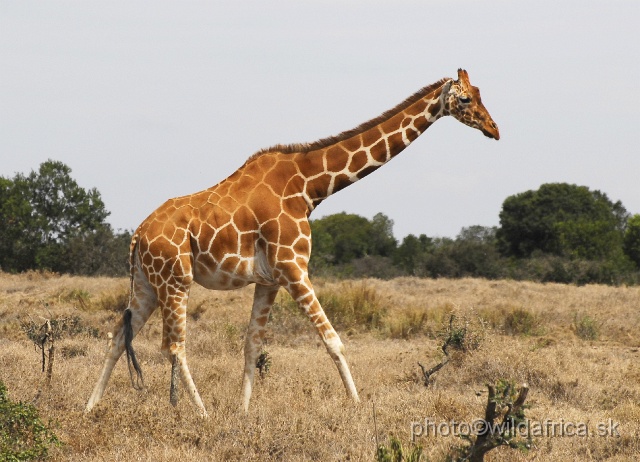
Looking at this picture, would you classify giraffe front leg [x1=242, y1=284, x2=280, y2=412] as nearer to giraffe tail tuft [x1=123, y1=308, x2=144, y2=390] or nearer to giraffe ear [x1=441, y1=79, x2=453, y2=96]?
giraffe tail tuft [x1=123, y1=308, x2=144, y2=390]

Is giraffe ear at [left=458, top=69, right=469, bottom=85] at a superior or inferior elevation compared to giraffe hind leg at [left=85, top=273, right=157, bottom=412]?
superior

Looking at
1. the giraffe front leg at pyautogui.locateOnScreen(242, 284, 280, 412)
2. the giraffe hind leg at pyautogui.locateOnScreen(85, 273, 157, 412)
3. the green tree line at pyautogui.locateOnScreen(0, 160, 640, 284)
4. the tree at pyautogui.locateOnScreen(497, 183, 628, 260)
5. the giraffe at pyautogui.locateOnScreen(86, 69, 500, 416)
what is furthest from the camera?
the tree at pyautogui.locateOnScreen(497, 183, 628, 260)

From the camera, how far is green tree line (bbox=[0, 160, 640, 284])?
101ft

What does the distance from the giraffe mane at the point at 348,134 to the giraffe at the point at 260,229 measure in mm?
10

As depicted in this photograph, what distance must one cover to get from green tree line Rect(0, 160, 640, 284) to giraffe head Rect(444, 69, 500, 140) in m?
19.4

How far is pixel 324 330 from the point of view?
8.09m

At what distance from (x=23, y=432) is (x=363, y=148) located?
4160 mm

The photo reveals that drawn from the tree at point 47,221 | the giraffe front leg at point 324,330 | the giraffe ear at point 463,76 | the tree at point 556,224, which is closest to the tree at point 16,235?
the tree at point 47,221

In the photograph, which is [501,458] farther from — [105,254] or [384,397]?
[105,254]

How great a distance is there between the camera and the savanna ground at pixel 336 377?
6.91m

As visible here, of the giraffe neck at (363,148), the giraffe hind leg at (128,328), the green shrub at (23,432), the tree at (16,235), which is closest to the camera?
the green shrub at (23,432)

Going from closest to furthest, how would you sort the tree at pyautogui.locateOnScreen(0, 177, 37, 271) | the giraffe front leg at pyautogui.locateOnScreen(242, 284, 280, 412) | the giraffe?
the giraffe, the giraffe front leg at pyautogui.locateOnScreen(242, 284, 280, 412), the tree at pyautogui.locateOnScreen(0, 177, 37, 271)

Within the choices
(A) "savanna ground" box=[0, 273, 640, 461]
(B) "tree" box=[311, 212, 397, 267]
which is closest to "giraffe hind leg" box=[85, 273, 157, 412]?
(A) "savanna ground" box=[0, 273, 640, 461]

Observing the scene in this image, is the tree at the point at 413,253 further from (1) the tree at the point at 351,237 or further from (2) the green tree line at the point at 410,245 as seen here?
(1) the tree at the point at 351,237
